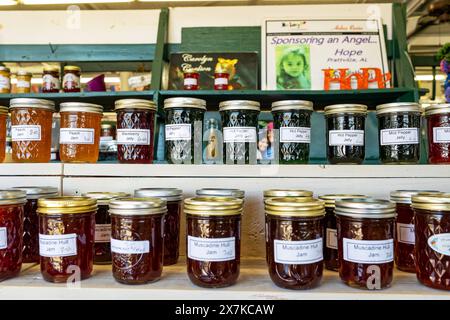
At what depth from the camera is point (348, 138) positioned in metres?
0.97

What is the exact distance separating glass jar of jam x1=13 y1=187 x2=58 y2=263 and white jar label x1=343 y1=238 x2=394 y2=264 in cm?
70

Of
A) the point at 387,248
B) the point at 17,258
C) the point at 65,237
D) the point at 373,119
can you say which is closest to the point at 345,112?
the point at 387,248

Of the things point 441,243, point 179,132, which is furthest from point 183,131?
point 441,243

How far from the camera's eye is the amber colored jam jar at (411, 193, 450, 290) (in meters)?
0.76

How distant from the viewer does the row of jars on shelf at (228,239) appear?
771mm

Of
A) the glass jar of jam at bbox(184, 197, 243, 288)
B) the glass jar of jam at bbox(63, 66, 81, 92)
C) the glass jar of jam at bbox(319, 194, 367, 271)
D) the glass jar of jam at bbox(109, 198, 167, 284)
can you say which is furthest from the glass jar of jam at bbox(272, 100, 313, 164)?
the glass jar of jam at bbox(63, 66, 81, 92)

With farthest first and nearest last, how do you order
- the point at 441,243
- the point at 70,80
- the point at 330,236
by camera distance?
the point at 70,80 → the point at 330,236 → the point at 441,243

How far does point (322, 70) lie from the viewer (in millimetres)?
1991

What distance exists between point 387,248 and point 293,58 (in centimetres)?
141

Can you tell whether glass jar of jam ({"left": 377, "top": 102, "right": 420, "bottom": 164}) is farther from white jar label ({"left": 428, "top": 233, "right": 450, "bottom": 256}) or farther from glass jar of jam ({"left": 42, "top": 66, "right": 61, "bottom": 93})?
glass jar of jam ({"left": 42, "top": 66, "right": 61, "bottom": 93})

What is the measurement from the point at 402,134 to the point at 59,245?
792 mm

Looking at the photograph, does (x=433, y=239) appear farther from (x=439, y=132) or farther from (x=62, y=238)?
(x=62, y=238)
